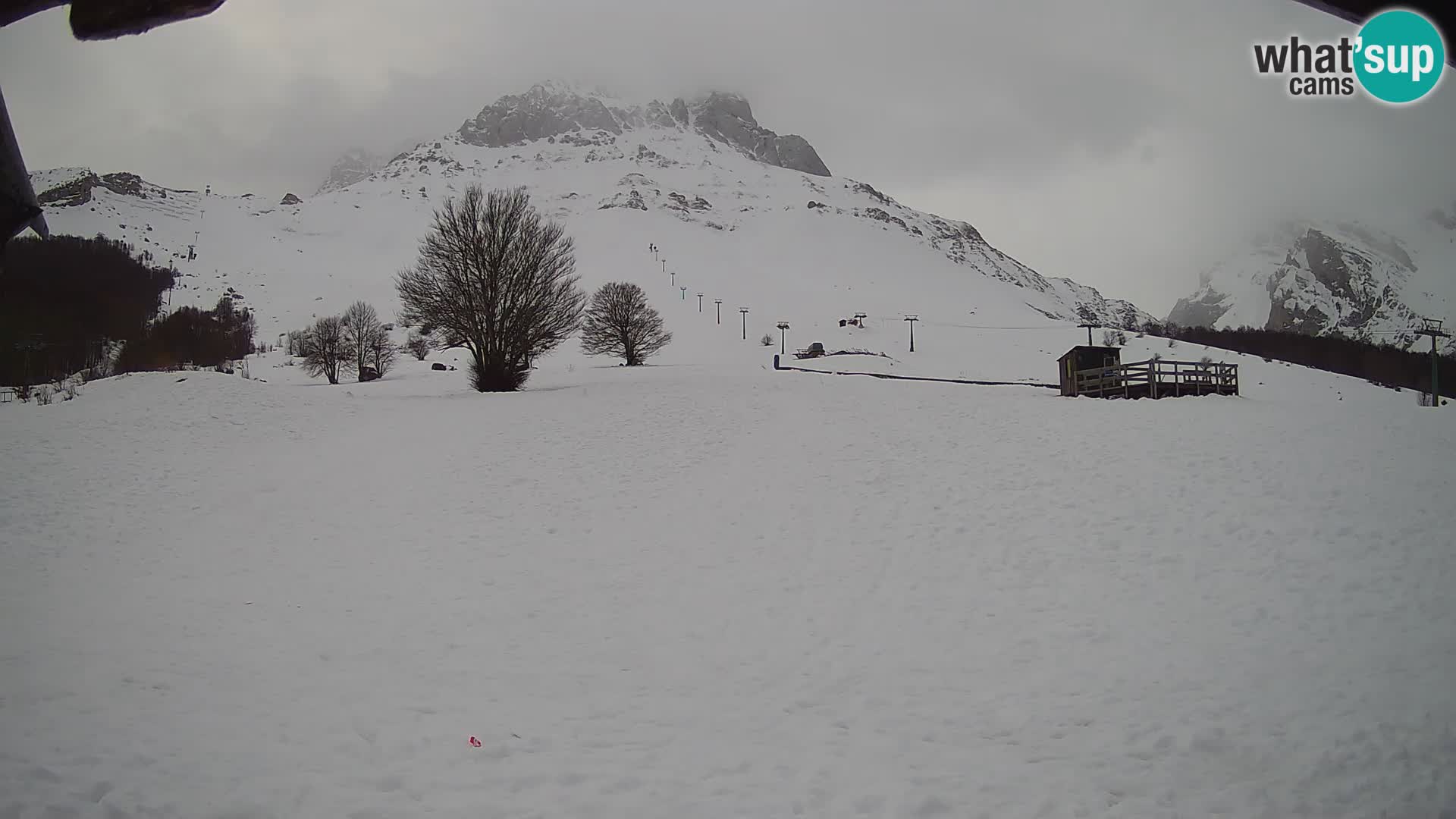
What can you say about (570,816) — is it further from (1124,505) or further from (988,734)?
(1124,505)

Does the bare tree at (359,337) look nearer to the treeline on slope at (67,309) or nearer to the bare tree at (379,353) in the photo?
the bare tree at (379,353)

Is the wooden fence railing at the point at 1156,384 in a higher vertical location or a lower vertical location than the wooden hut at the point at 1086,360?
lower

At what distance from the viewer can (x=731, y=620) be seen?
34.1ft

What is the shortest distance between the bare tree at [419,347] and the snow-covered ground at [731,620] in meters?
46.9

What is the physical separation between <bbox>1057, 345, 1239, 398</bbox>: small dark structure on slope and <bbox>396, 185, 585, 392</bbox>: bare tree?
75.9 ft

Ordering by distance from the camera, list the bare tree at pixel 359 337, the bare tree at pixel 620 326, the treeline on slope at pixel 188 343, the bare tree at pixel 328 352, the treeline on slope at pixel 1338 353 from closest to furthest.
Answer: the treeline on slope at pixel 188 343 → the treeline on slope at pixel 1338 353 → the bare tree at pixel 620 326 → the bare tree at pixel 328 352 → the bare tree at pixel 359 337

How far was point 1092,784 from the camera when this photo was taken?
629 centimetres

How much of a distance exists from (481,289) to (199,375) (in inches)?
414

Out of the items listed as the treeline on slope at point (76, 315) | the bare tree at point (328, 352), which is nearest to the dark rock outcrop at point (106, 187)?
the bare tree at point (328, 352)

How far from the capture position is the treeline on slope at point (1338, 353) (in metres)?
44.9

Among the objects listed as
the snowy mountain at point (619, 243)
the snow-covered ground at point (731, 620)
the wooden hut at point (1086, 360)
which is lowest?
the snow-covered ground at point (731, 620)

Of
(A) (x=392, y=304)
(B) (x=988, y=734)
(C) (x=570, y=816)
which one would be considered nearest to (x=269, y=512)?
(C) (x=570, y=816)

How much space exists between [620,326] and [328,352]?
2233cm

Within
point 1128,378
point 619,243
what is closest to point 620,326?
point 1128,378
